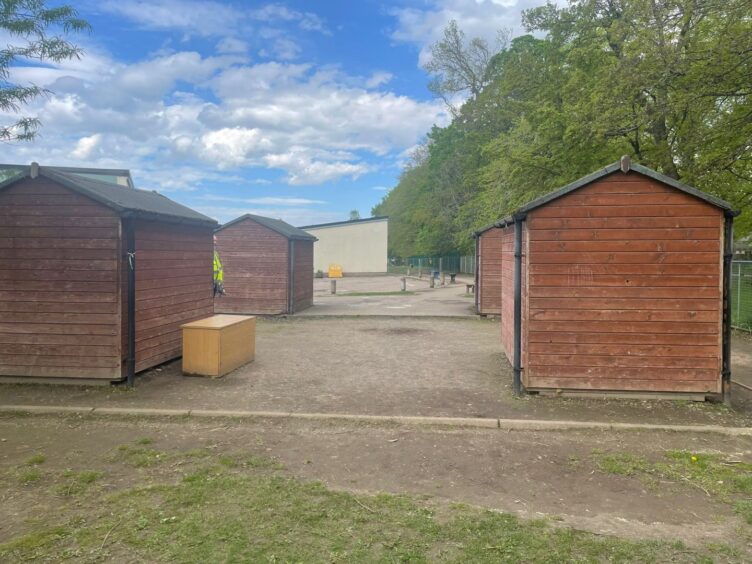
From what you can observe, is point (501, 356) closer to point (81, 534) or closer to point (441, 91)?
point (81, 534)

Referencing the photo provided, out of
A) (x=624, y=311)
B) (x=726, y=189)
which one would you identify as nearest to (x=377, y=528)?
(x=624, y=311)

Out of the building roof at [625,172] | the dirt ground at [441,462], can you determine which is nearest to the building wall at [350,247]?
the building roof at [625,172]

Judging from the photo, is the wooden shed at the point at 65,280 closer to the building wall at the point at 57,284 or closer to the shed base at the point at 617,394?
the building wall at the point at 57,284

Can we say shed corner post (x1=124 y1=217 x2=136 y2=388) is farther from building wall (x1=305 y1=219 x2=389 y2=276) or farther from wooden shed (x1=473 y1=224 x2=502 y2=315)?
building wall (x1=305 y1=219 x2=389 y2=276)

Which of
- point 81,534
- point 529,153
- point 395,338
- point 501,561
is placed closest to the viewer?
point 501,561

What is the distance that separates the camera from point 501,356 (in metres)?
10.5

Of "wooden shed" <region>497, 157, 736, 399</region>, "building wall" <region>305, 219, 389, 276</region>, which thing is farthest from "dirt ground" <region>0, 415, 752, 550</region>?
"building wall" <region>305, 219, 389, 276</region>

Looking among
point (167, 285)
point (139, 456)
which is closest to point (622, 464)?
point (139, 456)

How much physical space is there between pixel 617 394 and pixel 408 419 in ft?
9.76

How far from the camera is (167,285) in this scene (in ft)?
29.4

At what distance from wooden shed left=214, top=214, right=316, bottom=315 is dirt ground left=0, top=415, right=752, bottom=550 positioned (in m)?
11.1

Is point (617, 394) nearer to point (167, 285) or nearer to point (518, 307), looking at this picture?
point (518, 307)

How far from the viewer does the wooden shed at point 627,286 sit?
6891 mm

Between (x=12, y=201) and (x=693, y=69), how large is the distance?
13.0 metres
